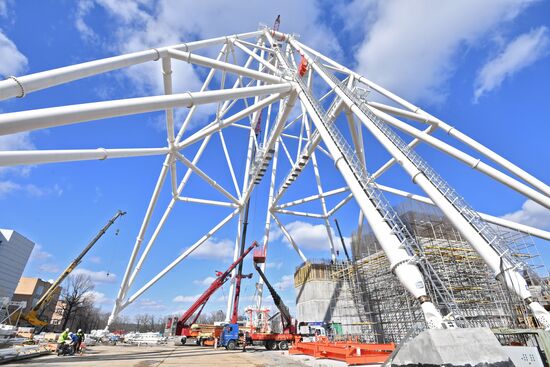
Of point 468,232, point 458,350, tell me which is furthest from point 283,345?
point 458,350

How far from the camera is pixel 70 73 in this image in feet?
28.5

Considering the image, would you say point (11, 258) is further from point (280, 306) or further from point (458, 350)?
point (458, 350)

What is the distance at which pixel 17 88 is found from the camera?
698 cm

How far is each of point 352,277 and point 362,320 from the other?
140 inches

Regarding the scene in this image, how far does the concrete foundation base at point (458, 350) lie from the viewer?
17.7 ft

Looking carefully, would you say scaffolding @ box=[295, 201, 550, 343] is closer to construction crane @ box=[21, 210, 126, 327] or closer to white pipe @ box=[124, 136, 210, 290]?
white pipe @ box=[124, 136, 210, 290]

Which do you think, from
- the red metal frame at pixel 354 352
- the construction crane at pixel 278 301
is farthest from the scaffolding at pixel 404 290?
the construction crane at pixel 278 301

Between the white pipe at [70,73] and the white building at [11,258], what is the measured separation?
222ft

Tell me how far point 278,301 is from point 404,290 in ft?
34.2

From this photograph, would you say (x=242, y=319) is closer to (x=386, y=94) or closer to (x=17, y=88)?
(x=386, y=94)

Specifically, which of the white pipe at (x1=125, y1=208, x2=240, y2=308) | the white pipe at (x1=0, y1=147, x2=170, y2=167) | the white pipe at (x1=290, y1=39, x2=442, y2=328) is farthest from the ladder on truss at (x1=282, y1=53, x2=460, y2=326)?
the white pipe at (x1=125, y1=208, x2=240, y2=308)

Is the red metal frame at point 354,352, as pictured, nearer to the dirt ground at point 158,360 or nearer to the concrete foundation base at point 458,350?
the dirt ground at point 158,360

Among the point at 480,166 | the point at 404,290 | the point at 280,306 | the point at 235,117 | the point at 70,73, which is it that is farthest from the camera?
the point at 280,306

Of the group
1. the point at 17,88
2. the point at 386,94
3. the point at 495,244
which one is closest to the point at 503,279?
the point at 495,244
